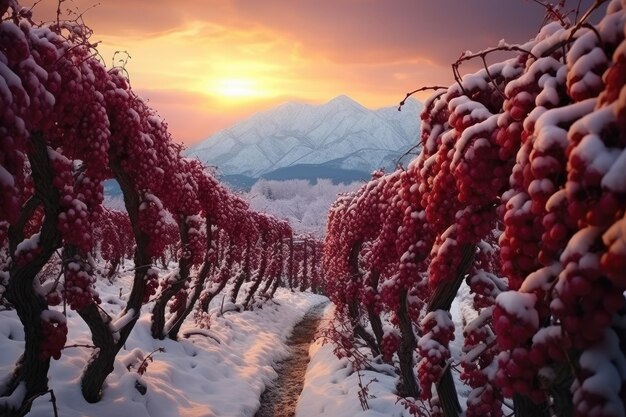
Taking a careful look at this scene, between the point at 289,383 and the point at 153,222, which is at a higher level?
the point at 153,222

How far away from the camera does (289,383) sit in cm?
1130

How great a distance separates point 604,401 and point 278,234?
898 inches

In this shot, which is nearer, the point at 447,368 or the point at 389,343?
the point at 447,368

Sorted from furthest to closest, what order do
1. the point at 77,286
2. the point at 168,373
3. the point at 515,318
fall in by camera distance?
the point at 168,373 → the point at 77,286 → the point at 515,318

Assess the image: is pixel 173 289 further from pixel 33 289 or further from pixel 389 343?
pixel 389 343

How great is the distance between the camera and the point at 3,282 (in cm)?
541

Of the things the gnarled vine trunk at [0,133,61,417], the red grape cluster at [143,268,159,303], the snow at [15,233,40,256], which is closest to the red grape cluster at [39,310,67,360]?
the gnarled vine trunk at [0,133,61,417]

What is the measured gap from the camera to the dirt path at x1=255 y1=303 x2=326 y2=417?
30.4 ft

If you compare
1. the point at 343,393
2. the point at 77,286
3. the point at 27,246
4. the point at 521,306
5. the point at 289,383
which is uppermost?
the point at 521,306

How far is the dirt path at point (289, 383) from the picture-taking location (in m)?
9.27

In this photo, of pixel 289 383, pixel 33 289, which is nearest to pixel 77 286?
pixel 33 289

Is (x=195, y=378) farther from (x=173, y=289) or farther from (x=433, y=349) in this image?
(x=433, y=349)

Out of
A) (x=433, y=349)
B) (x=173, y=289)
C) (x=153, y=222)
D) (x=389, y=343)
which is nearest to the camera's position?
(x=433, y=349)

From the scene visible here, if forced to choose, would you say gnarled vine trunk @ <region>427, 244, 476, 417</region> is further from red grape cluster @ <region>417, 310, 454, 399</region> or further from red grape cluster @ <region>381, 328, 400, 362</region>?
red grape cluster @ <region>381, 328, 400, 362</region>
